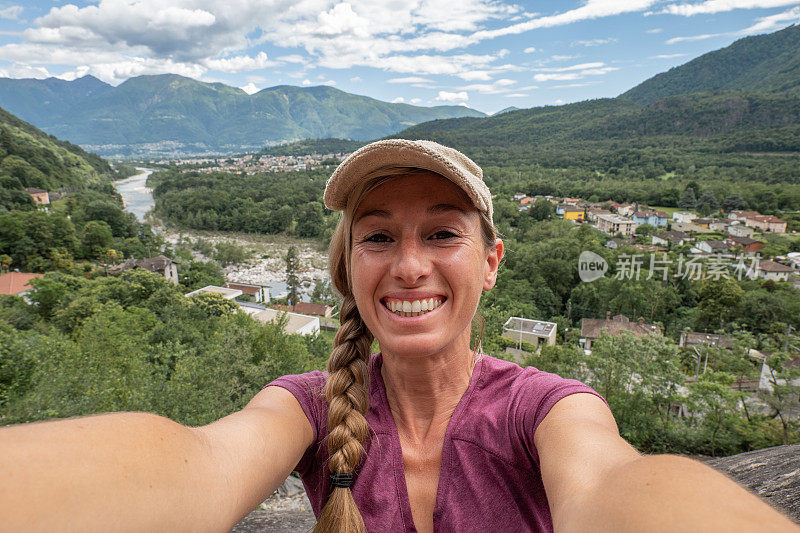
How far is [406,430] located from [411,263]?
0.53 m

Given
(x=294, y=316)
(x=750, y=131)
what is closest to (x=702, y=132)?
(x=750, y=131)

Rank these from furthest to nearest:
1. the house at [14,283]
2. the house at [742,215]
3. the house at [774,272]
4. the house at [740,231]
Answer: the house at [742,215] → the house at [740,231] → the house at [774,272] → the house at [14,283]

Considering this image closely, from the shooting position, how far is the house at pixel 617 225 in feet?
143

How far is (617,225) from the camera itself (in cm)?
4388

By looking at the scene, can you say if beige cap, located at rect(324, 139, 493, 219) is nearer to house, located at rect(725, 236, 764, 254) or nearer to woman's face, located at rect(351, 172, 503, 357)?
woman's face, located at rect(351, 172, 503, 357)

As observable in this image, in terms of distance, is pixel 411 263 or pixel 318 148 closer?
pixel 411 263

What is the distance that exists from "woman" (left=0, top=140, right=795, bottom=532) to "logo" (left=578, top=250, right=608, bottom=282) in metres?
31.2

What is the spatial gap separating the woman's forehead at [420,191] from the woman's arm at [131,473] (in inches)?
27.7

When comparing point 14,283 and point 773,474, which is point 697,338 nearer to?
point 773,474

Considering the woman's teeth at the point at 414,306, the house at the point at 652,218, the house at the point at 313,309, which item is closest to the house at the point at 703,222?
the house at the point at 652,218

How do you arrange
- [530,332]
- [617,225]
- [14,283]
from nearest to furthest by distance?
[530,332] < [14,283] < [617,225]

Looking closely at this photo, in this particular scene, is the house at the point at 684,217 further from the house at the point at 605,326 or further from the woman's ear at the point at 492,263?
the woman's ear at the point at 492,263

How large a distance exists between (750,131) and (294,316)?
95352mm

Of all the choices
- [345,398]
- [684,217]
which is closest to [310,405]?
[345,398]
